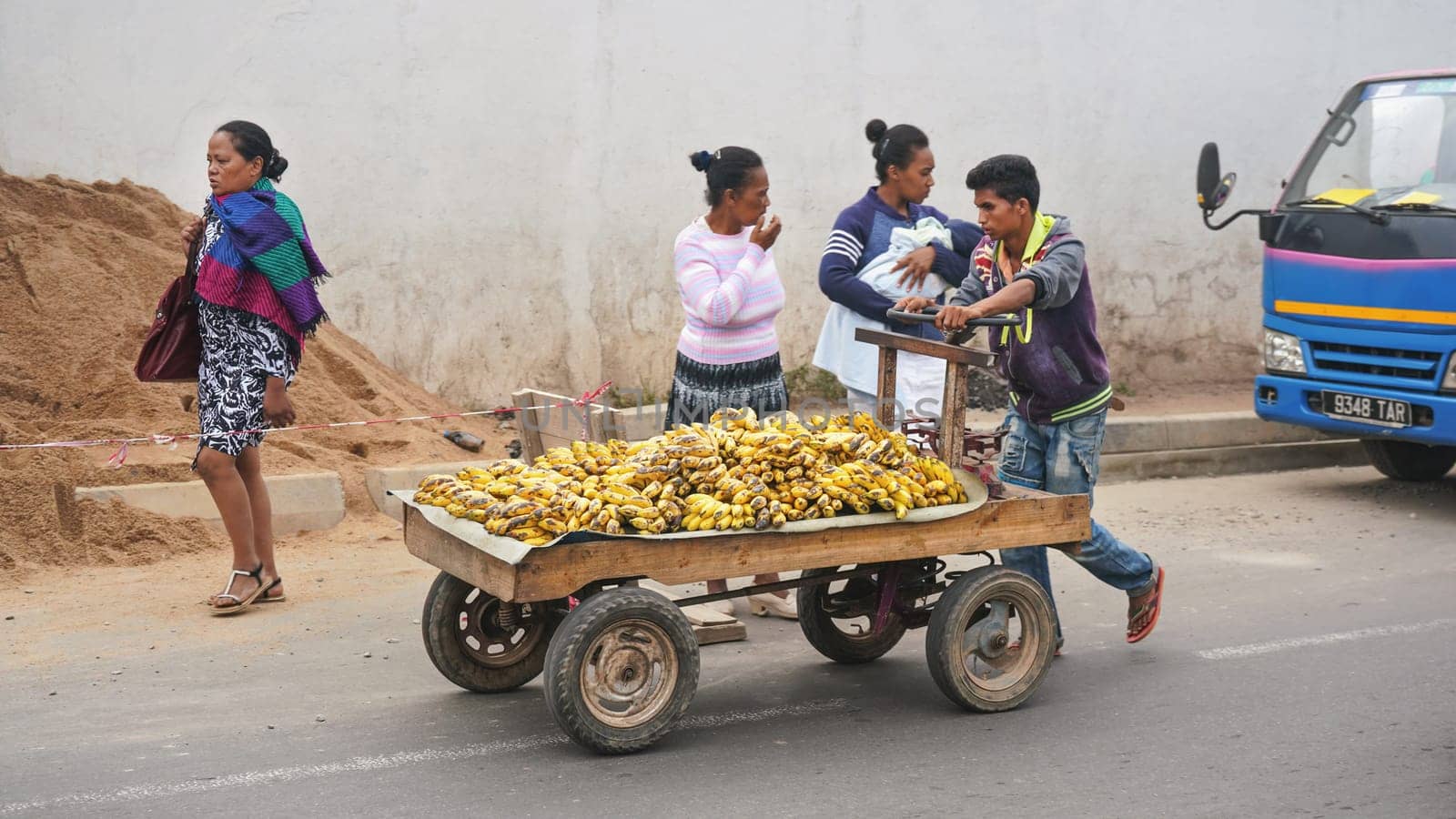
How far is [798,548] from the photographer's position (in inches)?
182

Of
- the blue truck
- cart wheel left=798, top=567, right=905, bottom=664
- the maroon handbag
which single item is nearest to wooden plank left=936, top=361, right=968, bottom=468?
cart wheel left=798, top=567, right=905, bottom=664

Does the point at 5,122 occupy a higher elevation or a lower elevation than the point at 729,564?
higher

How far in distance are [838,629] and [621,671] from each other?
4.46 ft

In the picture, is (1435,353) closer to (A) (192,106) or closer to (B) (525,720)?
(B) (525,720)

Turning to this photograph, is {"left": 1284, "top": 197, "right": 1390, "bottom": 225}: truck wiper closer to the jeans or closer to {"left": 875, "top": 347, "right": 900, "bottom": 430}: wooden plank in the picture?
the jeans

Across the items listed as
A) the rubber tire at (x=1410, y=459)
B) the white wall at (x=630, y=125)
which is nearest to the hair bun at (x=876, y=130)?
the white wall at (x=630, y=125)

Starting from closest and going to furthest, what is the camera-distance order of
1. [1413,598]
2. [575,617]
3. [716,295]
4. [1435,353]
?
[575,617], [716,295], [1413,598], [1435,353]

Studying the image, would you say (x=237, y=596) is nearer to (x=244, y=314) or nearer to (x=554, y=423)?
(x=244, y=314)

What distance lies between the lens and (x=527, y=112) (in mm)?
10094

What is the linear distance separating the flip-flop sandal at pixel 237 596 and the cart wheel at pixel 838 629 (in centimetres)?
245

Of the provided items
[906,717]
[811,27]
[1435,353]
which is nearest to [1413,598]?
[1435,353]

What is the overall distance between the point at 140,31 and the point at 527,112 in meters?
2.50

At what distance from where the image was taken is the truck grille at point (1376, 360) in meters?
8.12

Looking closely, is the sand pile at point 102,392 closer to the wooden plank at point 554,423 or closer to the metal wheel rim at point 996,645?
the wooden plank at point 554,423
